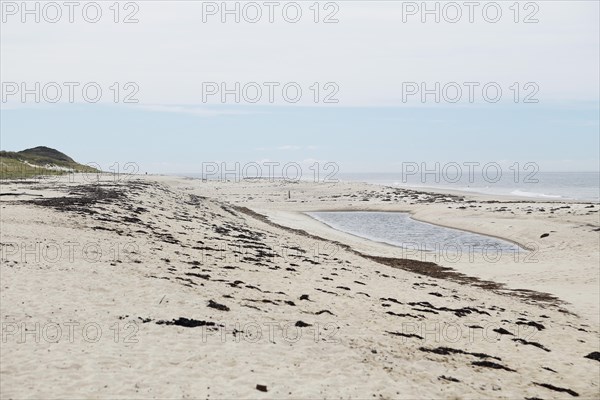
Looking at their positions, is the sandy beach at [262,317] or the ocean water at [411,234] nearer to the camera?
the sandy beach at [262,317]

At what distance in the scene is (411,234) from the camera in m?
49.4

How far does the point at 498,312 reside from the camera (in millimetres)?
20906

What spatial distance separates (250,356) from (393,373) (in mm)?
3591

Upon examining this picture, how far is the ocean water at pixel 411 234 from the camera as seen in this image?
41022 millimetres

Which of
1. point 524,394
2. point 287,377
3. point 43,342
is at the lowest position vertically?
point 524,394

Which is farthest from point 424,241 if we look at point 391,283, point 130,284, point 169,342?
point 169,342

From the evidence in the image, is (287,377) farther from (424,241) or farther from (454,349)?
(424,241)

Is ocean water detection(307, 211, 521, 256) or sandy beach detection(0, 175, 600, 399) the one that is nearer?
sandy beach detection(0, 175, 600, 399)

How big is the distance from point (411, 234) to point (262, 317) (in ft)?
116

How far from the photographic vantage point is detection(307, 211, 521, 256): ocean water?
41022mm

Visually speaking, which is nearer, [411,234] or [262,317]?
[262,317]

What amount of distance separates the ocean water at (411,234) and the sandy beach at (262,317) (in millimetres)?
6556

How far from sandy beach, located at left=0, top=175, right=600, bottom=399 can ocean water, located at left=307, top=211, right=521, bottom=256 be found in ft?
21.5

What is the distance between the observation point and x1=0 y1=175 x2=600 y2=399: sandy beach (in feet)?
37.7
